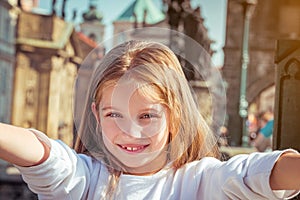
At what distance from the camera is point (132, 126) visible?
1476mm

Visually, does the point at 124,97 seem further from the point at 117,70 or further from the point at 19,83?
the point at 19,83

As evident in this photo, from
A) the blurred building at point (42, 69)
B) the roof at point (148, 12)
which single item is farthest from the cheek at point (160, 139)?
the blurred building at point (42, 69)

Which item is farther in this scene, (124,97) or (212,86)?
(212,86)

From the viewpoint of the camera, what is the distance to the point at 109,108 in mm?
1498

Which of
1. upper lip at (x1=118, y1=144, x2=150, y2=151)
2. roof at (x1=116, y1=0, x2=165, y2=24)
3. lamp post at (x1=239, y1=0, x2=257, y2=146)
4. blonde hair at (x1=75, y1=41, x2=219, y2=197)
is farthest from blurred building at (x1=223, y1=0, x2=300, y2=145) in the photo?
upper lip at (x1=118, y1=144, x2=150, y2=151)

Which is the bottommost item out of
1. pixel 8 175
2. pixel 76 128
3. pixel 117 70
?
pixel 8 175

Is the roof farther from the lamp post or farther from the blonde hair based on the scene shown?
the blonde hair

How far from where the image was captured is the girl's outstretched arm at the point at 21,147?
1265 mm

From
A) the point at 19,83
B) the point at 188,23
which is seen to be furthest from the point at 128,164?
the point at 19,83

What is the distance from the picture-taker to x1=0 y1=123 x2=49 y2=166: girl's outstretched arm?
126 cm

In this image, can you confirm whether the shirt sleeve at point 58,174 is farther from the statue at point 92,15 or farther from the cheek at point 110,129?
the statue at point 92,15

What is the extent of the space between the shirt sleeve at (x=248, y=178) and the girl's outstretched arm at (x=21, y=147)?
1.11 ft

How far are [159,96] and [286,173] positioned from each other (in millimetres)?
356

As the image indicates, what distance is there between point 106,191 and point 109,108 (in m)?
0.17
